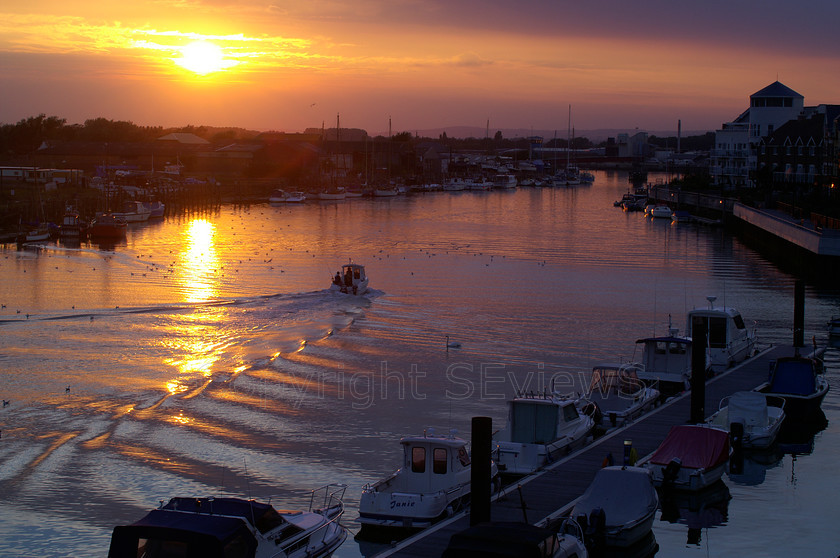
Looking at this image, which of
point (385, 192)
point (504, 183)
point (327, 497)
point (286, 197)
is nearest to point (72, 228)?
point (286, 197)

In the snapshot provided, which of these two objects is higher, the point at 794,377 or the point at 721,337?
the point at 721,337

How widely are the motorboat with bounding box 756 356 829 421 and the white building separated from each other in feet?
211

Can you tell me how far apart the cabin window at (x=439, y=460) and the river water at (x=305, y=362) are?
1.54 metres

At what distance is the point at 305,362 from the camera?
24.0 metres

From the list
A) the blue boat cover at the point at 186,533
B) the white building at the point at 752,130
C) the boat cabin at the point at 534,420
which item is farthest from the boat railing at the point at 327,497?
the white building at the point at 752,130

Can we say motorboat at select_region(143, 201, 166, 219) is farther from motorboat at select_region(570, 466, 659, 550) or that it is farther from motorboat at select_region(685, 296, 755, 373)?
motorboat at select_region(570, 466, 659, 550)

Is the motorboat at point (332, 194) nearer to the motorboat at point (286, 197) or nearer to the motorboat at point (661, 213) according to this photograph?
the motorboat at point (286, 197)

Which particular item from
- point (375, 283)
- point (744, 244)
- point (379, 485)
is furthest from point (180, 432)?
point (744, 244)

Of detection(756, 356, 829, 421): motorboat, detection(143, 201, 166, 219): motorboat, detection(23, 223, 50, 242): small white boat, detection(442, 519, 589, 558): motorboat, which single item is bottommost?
detection(756, 356, 829, 421): motorboat

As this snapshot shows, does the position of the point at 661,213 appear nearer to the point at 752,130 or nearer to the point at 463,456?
the point at 752,130

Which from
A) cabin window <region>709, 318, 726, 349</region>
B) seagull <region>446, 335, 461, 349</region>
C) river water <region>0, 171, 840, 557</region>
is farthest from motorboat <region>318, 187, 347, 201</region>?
cabin window <region>709, 318, 726, 349</region>

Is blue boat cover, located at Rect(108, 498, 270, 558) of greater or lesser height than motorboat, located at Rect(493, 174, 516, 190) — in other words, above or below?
below

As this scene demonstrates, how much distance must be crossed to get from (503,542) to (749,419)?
381 inches

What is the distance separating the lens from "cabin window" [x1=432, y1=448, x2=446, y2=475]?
1399 centimetres
